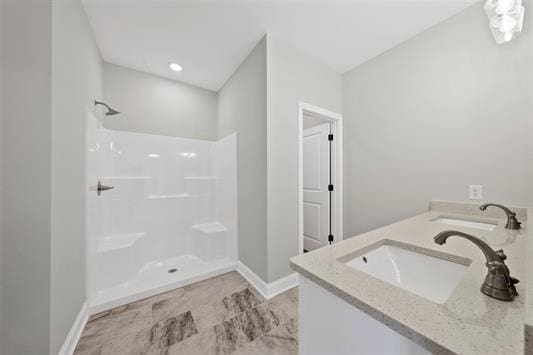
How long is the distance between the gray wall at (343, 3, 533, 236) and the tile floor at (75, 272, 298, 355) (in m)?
1.49

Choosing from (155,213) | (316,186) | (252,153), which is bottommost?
(155,213)

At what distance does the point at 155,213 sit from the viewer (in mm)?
2443

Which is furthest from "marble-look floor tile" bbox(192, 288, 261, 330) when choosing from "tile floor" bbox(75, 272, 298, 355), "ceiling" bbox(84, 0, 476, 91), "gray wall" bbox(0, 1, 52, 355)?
"ceiling" bbox(84, 0, 476, 91)

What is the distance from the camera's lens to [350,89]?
2.42 meters

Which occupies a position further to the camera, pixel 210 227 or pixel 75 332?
pixel 210 227

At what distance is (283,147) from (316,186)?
3.60 feet

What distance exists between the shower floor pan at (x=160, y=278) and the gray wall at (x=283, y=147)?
31.9 inches

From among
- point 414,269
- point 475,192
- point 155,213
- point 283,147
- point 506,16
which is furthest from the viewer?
point 155,213

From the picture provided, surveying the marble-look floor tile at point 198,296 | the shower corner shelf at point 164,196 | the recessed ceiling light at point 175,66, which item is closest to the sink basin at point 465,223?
the marble-look floor tile at point 198,296

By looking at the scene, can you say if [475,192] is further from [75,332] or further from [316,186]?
[75,332]

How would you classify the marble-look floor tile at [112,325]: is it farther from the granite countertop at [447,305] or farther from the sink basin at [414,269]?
the sink basin at [414,269]

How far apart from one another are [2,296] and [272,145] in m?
1.87

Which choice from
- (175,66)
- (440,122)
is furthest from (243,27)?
(440,122)

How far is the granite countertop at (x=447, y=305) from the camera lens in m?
0.36
